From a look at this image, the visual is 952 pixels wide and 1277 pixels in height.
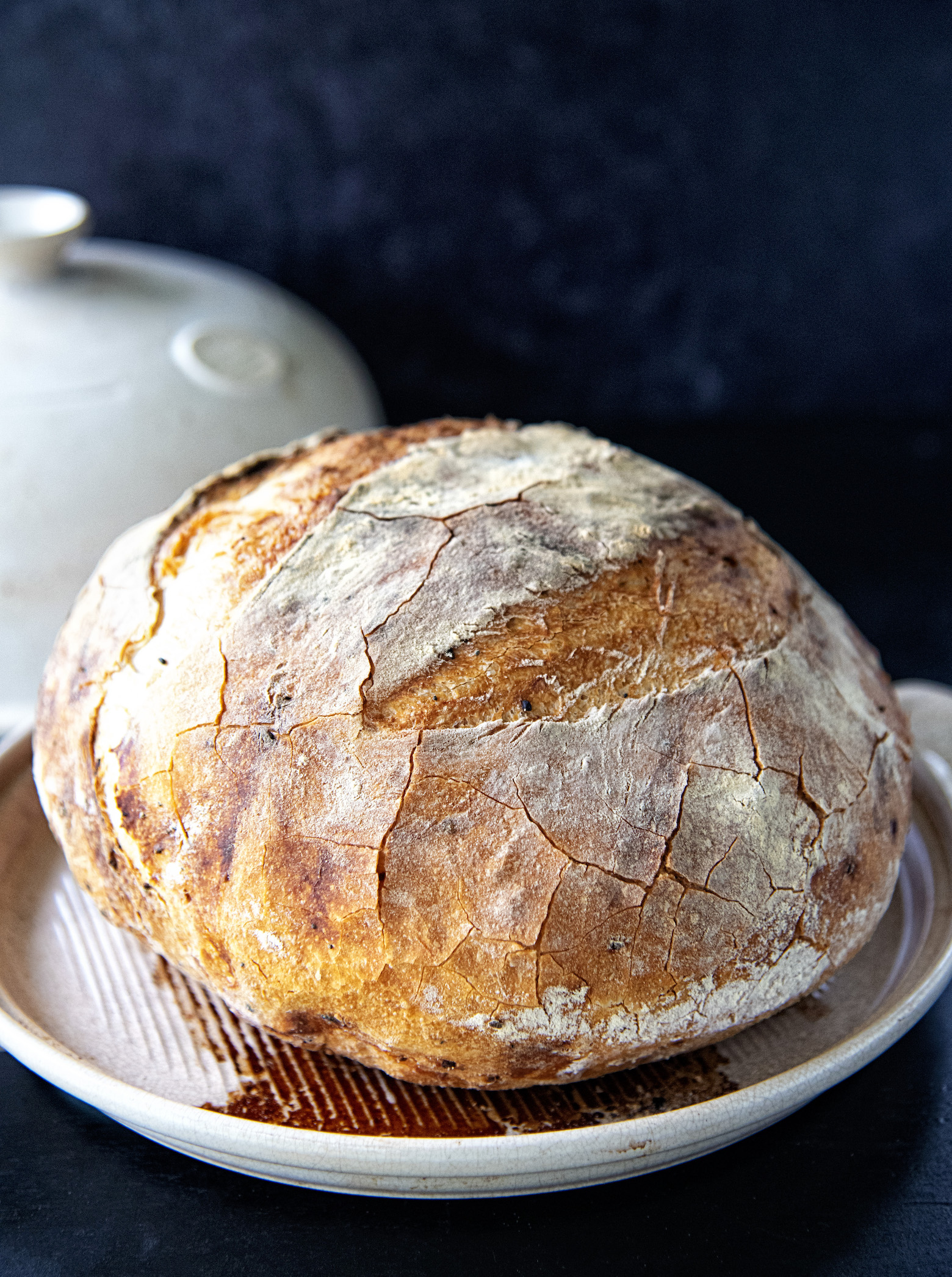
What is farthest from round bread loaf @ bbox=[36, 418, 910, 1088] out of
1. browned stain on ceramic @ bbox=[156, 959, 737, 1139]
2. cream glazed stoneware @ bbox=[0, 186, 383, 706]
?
cream glazed stoneware @ bbox=[0, 186, 383, 706]

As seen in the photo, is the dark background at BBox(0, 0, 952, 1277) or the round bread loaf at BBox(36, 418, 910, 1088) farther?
the dark background at BBox(0, 0, 952, 1277)

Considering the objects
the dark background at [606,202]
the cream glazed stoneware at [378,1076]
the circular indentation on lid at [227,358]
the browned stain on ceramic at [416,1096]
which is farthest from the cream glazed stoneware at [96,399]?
the browned stain on ceramic at [416,1096]

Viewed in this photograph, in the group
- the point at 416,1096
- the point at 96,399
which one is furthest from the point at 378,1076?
the point at 96,399

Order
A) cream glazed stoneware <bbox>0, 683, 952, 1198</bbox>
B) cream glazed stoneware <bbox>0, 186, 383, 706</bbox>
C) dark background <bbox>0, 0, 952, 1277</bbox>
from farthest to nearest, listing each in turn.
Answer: dark background <bbox>0, 0, 952, 1277</bbox>
cream glazed stoneware <bbox>0, 186, 383, 706</bbox>
cream glazed stoneware <bbox>0, 683, 952, 1198</bbox>

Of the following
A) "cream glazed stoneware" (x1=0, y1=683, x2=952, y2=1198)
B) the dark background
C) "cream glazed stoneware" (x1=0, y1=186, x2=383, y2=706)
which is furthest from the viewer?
the dark background

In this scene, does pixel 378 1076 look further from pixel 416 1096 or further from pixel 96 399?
pixel 96 399

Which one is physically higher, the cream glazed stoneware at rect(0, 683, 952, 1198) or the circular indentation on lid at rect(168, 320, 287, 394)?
the circular indentation on lid at rect(168, 320, 287, 394)

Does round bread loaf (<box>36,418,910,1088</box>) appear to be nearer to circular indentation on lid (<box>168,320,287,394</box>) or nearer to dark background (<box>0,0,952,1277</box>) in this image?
circular indentation on lid (<box>168,320,287,394</box>)
